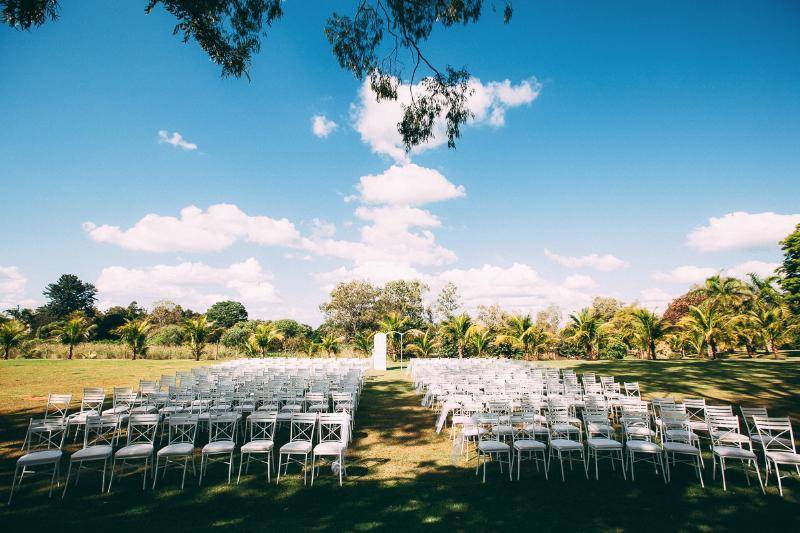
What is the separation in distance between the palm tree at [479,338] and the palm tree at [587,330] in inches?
222

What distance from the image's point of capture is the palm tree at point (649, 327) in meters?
24.2

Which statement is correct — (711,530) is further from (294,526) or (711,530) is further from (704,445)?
(294,526)

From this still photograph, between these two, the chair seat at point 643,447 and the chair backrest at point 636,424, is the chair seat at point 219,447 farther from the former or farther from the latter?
the chair backrest at point 636,424

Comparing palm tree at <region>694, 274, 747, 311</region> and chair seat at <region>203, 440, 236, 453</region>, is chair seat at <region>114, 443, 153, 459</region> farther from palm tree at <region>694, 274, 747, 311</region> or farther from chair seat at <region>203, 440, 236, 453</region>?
palm tree at <region>694, 274, 747, 311</region>

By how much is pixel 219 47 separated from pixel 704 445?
14.7m

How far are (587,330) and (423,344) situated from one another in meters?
11.4

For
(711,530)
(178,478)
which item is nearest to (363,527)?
(178,478)

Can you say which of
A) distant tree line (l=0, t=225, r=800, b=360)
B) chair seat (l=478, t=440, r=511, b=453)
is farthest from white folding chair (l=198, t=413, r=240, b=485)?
distant tree line (l=0, t=225, r=800, b=360)

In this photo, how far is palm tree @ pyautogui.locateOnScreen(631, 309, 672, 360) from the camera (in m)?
24.2

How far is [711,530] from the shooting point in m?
4.79

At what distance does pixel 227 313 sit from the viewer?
69625mm

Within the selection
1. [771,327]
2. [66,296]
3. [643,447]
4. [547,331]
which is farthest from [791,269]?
[66,296]

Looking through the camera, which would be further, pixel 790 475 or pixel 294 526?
pixel 790 475

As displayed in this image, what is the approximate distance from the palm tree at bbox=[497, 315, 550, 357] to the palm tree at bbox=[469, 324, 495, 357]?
118cm
